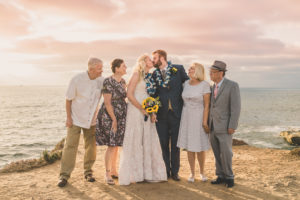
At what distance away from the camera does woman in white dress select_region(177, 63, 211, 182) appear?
5758 mm

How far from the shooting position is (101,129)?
587 cm

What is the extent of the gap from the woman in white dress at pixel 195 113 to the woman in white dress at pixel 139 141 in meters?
0.65

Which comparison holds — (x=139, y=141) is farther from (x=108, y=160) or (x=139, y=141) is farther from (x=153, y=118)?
(x=108, y=160)

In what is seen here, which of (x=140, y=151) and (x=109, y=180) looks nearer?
(x=140, y=151)

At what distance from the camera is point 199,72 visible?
5.73m

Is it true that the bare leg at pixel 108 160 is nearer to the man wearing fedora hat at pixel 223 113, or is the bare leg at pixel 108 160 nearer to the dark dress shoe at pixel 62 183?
the dark dress shoe at pixel 62 183

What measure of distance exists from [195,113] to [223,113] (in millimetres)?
599

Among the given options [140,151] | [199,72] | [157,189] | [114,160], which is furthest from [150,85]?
[157,189]

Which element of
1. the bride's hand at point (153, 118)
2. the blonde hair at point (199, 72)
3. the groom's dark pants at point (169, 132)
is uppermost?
the blonde hair at point (199, 72)

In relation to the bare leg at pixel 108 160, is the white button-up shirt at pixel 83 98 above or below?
above

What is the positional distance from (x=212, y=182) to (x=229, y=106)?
5.83 ft

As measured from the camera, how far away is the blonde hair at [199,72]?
225 inches

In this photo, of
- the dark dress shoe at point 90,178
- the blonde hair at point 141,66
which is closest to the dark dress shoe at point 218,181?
the dark dress shoe at point 90,178

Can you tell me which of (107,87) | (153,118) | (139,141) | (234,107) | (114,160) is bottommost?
(114,160)
